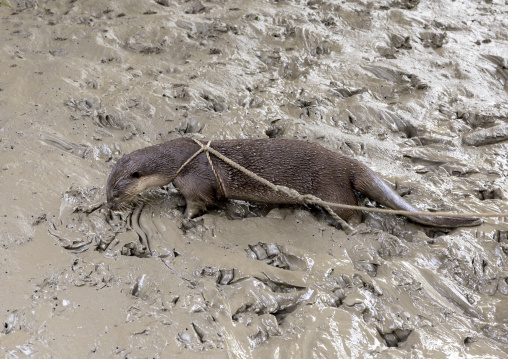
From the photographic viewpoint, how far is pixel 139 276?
2283 millimetres

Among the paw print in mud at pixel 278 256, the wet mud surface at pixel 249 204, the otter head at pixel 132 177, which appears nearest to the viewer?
the wet mud surface at pixel 249 204

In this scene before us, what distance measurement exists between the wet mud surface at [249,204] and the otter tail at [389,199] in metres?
0.07

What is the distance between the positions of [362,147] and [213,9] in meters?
2.79

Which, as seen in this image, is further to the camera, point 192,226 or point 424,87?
point 424,87

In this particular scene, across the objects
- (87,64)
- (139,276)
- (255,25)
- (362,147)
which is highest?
(255,25)

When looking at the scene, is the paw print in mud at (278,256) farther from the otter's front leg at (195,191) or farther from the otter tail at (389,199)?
the otter tail at (389,199)

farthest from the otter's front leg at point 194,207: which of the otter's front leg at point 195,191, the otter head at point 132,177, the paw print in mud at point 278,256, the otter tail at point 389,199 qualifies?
the otter tail at point 389,199

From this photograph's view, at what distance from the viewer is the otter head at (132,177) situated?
2.71 metres

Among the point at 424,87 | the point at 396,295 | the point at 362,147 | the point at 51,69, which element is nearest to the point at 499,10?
the point at 424,87

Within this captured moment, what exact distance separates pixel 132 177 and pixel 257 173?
0.85 m

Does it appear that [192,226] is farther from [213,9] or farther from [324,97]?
[213,9]

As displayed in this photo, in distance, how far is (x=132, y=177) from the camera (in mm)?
2732

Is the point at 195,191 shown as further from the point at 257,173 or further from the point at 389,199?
the point at 389,199

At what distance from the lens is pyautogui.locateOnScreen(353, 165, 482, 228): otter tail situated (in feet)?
8.91
